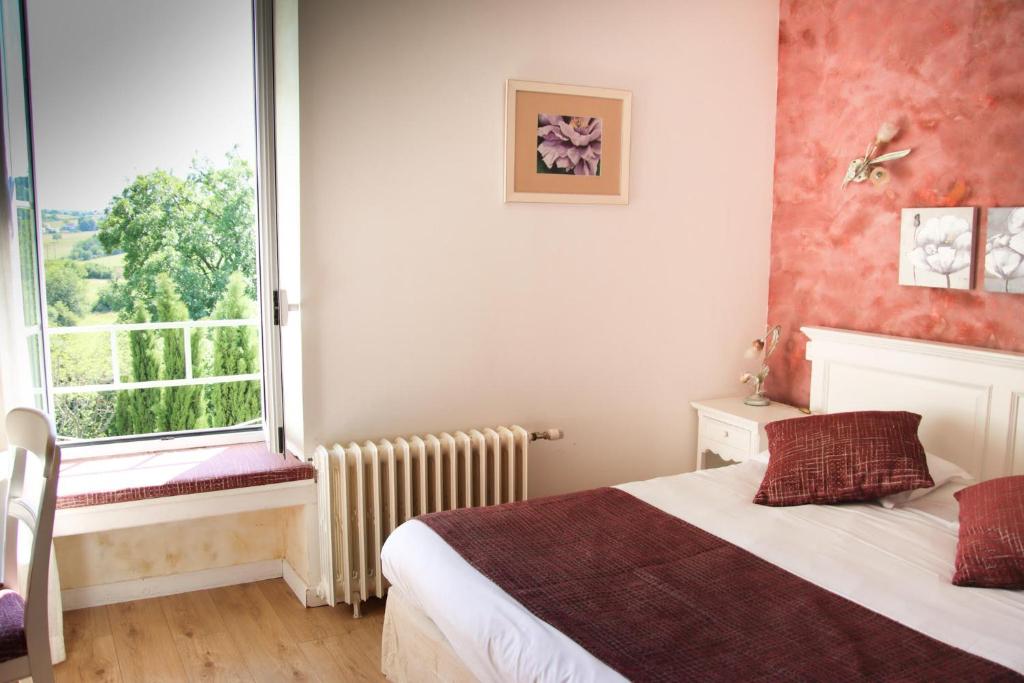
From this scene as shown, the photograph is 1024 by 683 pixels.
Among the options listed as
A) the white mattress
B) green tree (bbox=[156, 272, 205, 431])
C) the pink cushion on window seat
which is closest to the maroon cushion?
the pink cushion on window seat

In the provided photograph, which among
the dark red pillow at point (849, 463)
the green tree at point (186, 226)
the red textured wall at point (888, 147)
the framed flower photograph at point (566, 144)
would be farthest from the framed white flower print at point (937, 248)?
the green tree at point (186, 226)

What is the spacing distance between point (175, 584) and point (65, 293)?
2.35 m

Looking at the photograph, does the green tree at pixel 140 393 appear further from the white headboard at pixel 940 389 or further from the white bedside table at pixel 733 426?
the white headboard at pixel 940 389

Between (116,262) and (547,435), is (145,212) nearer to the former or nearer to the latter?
(116,262)

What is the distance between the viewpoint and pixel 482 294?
11.0 ft

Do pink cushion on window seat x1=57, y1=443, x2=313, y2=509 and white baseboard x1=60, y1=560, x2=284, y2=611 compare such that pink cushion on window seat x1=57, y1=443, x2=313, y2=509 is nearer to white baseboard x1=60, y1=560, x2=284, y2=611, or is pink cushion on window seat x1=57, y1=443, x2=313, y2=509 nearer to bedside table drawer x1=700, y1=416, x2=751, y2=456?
white baseboard x1=60, y1=560, x2=284, y2=611

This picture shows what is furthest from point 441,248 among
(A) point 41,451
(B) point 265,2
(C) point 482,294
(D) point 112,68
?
(D) point 112,68

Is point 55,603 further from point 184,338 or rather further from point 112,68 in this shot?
point 112,68

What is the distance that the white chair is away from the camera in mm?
1879

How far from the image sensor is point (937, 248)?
10.1 ft

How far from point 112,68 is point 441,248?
2077mm

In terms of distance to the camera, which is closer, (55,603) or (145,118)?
(55,603)

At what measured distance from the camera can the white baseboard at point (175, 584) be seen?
3117 mm

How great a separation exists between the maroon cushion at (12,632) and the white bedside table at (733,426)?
2.66m
